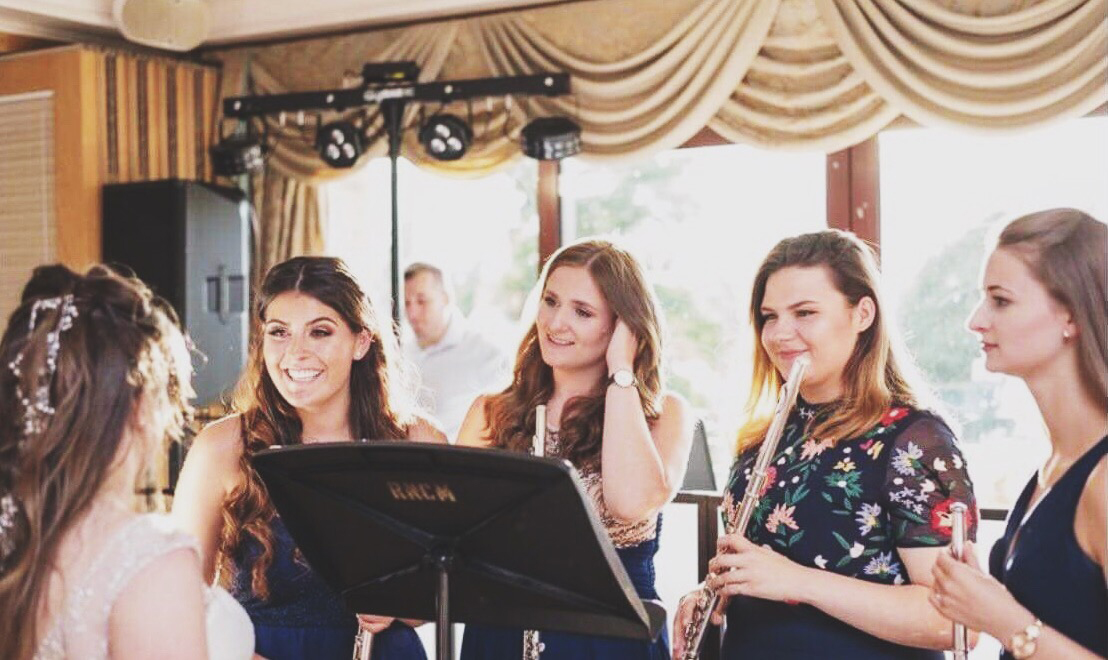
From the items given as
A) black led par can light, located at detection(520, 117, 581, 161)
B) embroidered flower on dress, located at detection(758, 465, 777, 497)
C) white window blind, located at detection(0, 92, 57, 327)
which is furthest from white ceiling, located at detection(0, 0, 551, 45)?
embroidered flower on dress, located at detection(758, 465, 777, 497)

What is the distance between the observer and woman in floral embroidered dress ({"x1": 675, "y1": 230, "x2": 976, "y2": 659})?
7.85 ft

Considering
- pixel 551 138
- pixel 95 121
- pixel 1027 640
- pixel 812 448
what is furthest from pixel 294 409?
pixel 95 121

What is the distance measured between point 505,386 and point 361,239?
415 cm

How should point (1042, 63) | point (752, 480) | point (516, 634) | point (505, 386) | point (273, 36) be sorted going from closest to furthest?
point (752, 480) → point (516, 634) → point (505, 386) → point (1042, 63) → point (273, 36)

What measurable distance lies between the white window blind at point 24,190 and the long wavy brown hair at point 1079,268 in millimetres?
5606

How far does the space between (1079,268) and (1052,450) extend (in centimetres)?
30

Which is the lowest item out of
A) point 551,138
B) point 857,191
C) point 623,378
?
point 623,378

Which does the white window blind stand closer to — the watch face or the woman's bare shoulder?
the woman's bare shoulder

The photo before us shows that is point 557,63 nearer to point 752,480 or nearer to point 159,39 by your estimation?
point 159,39

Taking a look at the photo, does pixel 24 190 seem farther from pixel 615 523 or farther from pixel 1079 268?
pixel 1079 268

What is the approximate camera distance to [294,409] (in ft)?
10.3

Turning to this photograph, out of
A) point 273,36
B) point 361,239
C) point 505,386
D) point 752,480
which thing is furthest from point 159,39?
point 752,480

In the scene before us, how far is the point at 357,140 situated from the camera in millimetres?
6598

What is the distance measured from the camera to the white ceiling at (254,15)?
20.9ft
